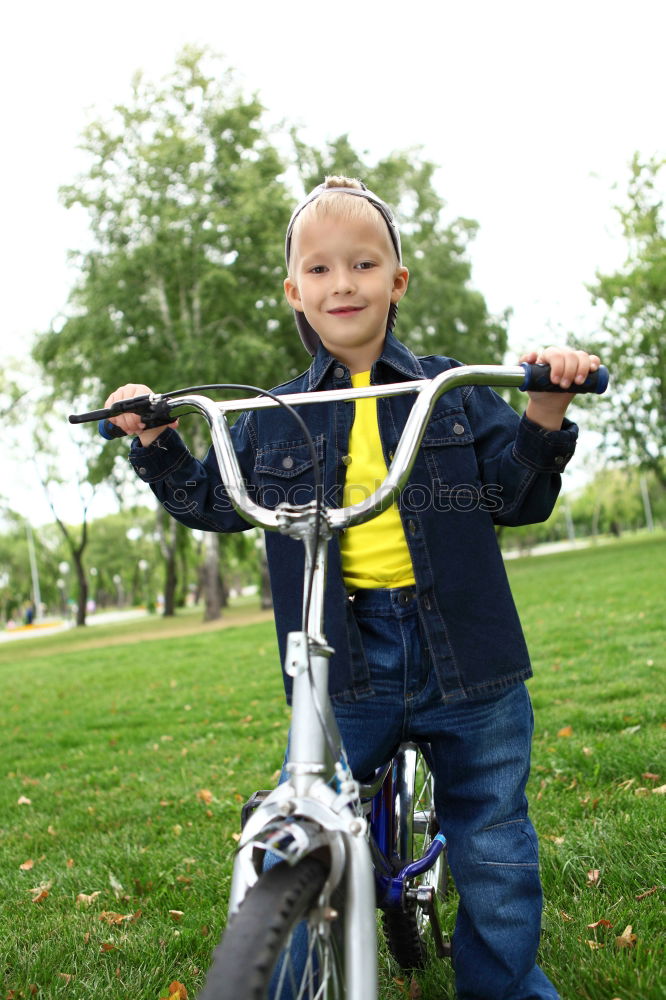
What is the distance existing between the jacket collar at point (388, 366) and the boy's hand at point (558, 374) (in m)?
0.38

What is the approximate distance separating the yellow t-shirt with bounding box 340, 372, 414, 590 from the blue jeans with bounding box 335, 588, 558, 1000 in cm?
4

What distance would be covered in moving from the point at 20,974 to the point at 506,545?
78059 mm

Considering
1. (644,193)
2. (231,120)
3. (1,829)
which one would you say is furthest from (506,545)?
(1,829)

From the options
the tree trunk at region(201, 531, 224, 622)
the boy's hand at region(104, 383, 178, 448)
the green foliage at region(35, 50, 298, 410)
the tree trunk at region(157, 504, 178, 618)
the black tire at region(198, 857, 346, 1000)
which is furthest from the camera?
the tree trunk at region(157, 504, 178, 618)

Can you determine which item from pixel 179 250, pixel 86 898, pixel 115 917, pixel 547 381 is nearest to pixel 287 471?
pixel 547 381

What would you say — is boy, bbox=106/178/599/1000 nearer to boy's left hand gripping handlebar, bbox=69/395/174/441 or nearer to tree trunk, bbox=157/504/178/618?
boy's left hand gripping handlebar, bbox=69/395/174/441

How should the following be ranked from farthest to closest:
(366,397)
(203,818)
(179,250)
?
(179,250) → (203,818) → (366,397)

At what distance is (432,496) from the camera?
2.20 meters

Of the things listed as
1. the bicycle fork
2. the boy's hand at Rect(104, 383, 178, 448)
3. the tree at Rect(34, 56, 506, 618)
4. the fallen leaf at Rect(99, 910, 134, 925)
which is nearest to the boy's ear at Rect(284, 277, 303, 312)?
the boy's hand at Rect(104, 383, 178, 448)

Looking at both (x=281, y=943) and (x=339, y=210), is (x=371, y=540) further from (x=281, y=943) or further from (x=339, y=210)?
(x=281, y=943)

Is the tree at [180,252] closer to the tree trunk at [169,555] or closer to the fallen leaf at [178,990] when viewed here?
the tree trunk at [169,555]

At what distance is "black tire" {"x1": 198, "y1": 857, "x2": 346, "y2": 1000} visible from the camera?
1.25 metres

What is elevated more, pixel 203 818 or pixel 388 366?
pixel 388 366

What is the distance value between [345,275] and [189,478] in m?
0.66
